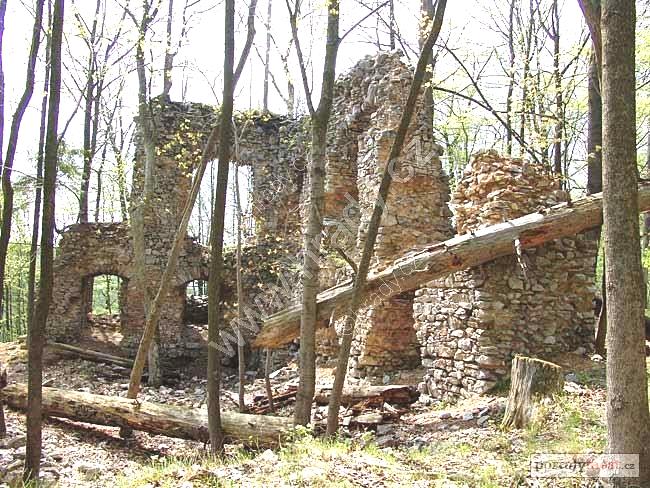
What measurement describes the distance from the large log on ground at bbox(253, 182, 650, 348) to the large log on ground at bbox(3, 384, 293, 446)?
3.42 ft

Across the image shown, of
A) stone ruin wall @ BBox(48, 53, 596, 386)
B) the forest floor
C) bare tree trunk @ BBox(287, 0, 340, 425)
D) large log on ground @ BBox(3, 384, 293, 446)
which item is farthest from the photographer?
stone ruin wall @ BBox(48, 53, 596, 386)

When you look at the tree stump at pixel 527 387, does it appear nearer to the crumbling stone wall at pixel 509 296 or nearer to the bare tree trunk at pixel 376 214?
the crumbling stone wall at pixel 509 296

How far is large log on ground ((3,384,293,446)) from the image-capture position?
632 cm

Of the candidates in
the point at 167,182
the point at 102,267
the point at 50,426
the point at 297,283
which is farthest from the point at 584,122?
the point at 50,426

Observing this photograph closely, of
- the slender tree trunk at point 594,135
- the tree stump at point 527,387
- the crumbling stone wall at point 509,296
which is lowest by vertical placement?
the tree stump at point 527,387

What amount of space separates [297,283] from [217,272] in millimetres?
7190

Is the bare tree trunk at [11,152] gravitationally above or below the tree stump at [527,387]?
above

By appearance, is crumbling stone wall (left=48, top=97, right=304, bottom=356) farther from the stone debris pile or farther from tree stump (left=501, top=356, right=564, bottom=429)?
tree stump (left=501, top=356, right=564, bottom=429)

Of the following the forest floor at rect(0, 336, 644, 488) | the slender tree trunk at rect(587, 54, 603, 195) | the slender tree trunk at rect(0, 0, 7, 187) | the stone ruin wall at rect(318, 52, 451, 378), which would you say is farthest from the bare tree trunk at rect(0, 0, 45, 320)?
the slender tree trunk at rect(587, 54, 603, 195)

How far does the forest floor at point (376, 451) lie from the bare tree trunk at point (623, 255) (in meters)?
0.51

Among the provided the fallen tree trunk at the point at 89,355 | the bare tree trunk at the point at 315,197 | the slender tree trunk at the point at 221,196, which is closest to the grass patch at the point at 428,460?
the bare tree trunk at the point at 315,197

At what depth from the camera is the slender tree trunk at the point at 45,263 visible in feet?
17.0

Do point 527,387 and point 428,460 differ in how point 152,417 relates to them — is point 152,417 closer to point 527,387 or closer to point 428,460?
point 428,460

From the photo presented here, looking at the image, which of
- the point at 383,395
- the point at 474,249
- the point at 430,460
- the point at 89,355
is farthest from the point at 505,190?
the point at 89,355
